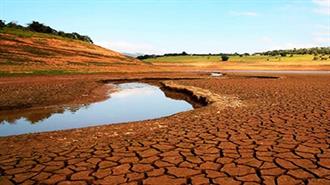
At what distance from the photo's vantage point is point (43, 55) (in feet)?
148

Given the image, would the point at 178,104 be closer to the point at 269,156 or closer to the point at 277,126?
the point at 277,126

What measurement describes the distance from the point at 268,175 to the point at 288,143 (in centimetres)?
198

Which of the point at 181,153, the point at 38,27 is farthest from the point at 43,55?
the point at 181,153

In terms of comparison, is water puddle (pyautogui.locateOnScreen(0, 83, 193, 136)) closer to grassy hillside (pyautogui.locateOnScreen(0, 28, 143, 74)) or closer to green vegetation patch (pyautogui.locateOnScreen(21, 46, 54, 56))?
grassy hillside (pyautogui.locateOnScreen(0, 28, 143, 74))

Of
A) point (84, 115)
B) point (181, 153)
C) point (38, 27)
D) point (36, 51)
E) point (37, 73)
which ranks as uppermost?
point (38, 27)

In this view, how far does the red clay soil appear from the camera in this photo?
16.6 feet

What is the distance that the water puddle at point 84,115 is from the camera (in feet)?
35.2

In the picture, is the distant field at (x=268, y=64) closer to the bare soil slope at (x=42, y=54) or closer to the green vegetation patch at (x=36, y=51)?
the bare soil slope at (x=42, y=54)

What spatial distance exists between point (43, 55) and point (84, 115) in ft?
117

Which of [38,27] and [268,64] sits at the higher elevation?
[38,27]

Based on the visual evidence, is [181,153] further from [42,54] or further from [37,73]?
[42,54]

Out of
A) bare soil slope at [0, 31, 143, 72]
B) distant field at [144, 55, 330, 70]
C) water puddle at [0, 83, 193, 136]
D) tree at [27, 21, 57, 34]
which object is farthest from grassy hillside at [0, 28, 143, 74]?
distant field at [144, 55, 330, 70]

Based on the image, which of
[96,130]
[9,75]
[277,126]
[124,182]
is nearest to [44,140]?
[96,130]

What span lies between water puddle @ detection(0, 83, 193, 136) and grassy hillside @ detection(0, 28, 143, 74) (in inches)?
731
